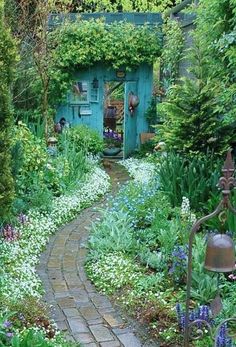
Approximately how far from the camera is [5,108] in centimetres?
491

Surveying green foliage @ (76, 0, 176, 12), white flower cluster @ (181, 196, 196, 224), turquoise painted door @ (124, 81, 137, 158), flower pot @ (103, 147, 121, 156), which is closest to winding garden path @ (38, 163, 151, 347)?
white flower cluster @ (181, 196, 196, 224)

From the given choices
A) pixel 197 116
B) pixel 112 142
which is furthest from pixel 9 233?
pixel 112 142

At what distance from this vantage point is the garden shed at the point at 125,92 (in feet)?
36.5

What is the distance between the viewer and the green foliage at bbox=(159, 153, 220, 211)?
5898 millimetres

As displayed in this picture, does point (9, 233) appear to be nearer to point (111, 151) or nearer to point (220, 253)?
point (220, 253)

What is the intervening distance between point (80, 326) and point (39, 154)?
3506 millimetres

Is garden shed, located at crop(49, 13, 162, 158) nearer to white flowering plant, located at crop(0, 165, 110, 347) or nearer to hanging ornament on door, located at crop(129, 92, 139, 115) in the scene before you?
hanging ornament on door, located at crop(129, 92, 139, 115)

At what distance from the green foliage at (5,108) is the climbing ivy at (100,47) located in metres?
5.21

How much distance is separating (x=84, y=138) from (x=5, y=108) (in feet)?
17.6

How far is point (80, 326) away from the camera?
12.8 ft

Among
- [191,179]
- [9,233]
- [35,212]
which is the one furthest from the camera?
[35,212]

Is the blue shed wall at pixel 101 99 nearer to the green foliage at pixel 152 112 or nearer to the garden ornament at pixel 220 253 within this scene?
the green foliage at pixel 152 112

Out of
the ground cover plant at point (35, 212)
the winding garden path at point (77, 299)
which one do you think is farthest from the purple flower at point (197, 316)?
the ground cover plant at point (35, 212)

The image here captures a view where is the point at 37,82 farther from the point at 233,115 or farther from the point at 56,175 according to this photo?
the point at 233,115
